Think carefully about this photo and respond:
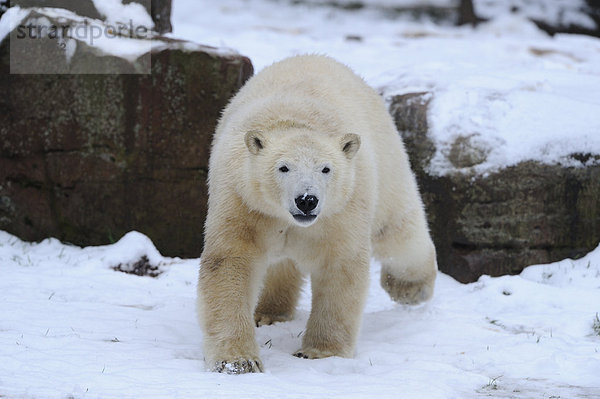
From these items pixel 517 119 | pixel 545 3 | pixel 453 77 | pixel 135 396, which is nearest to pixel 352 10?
pixel 545 3

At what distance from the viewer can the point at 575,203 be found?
7539 millimetres

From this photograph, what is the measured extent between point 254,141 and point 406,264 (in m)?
2.51

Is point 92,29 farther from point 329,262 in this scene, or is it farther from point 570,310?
point 570,310

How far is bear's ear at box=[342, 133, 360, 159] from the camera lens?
485 cm

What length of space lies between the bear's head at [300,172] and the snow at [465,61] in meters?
3.16

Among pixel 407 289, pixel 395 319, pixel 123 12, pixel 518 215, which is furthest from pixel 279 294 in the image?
pixel 123 12

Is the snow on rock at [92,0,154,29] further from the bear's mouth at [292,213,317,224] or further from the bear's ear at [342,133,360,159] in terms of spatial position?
the bear's mouth at [292,213,317,224]

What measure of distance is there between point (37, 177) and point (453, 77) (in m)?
4.72

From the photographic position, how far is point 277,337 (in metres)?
5.74

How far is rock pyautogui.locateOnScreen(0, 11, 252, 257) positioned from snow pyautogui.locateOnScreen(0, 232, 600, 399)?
14.9 inches

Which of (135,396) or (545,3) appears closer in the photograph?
(135,396)

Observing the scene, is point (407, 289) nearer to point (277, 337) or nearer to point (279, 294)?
point (279, 294)

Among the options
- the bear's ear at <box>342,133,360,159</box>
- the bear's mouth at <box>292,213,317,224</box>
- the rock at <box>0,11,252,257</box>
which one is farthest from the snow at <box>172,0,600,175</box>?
the bear's mouth at <box>292,213,317,224</box>

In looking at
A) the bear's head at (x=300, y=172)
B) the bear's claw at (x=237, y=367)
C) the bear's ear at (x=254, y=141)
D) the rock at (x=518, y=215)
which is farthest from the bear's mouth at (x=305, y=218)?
the rock at (x=518, y=215)
